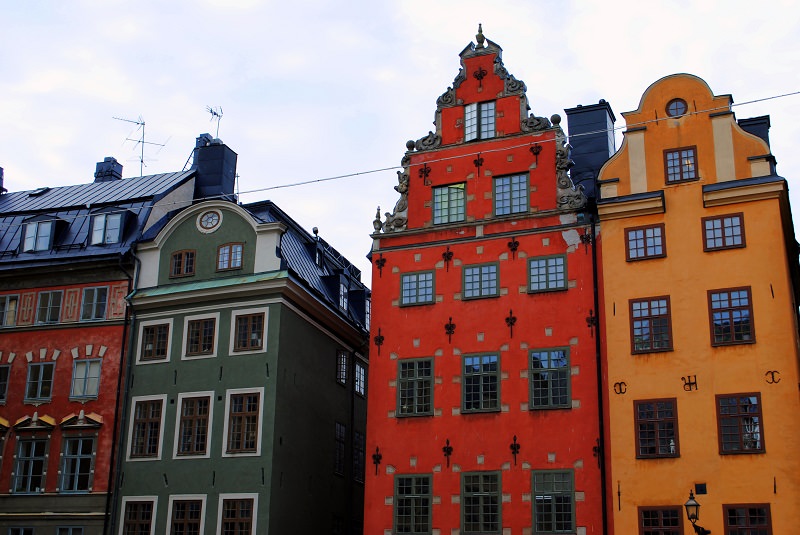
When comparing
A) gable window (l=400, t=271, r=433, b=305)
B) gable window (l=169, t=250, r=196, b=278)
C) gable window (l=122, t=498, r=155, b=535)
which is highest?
gable window (l=169, t=250, r=196, b=278)

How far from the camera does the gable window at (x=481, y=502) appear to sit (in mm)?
27172

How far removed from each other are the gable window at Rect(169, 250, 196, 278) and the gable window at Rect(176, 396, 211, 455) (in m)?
4.58

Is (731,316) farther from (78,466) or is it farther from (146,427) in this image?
(78,466)

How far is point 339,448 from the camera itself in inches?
1384

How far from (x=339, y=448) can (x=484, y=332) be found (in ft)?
29.5

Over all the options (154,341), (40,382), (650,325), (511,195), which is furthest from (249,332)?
(650,325)

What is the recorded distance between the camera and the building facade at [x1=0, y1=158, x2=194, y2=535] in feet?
107

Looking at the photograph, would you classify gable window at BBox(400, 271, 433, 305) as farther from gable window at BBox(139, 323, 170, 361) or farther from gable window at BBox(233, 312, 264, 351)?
gable window at BBox(139, 323, 170, 361)

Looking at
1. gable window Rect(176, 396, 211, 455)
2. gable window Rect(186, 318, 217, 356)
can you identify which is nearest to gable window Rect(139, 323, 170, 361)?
gable window Rect(186, 318, 217, 356)

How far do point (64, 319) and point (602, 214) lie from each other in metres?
19.5

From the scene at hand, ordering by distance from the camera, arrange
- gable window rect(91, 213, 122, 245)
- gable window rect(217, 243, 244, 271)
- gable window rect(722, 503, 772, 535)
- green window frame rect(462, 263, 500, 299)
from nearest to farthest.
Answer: gable window rect(722, 503, 772, 535)
green window frame rect(462, 263, 500, 299)
gable window rect(217, 243, 244, 271)
gable window rect(91, 213, 122, 245)

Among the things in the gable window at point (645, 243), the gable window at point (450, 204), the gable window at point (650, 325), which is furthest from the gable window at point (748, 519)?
the gable window at point (450, 204)

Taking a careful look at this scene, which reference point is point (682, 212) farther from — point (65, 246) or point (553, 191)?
point (65, 246)

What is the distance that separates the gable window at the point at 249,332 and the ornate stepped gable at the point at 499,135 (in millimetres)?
5047
